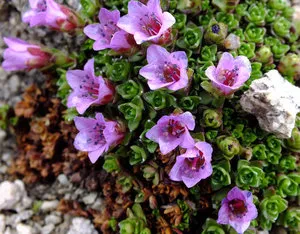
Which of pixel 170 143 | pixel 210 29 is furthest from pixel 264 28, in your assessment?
pixel 170 143

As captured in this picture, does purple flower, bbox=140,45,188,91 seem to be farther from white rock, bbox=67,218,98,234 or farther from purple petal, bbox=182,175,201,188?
white rock, bbox=67,218,98,234

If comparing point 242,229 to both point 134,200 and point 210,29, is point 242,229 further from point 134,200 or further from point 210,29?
point 210,29

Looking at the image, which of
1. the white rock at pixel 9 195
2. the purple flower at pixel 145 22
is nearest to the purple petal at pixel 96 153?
the purple flower at pixel 145 22

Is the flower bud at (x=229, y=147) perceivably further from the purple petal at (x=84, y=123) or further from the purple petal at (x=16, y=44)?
the purple petal at (x=16, y=44)

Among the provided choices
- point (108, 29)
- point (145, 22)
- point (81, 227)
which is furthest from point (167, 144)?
point (81, 227)

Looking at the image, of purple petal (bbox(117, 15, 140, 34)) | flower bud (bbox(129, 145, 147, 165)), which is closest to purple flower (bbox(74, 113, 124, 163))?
flower bud (bbox(129, 145, 147, 165))
